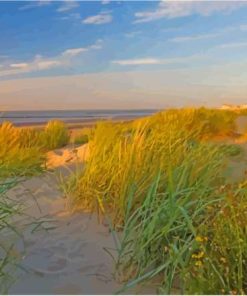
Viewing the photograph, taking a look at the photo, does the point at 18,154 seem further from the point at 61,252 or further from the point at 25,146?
the point at 61,252

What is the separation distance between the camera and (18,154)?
6.87 metres

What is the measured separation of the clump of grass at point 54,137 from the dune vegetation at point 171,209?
14.7 ft

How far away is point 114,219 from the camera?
4273mm

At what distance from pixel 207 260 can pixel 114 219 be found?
1492mm

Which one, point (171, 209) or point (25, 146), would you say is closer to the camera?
point (171, 209)

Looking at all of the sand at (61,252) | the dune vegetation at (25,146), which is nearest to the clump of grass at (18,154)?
the dune vegetation at (25,146)

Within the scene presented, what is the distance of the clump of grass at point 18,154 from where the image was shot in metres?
5.89

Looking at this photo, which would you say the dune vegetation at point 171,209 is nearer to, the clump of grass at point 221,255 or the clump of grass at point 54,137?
the clump of grass at point 221,255

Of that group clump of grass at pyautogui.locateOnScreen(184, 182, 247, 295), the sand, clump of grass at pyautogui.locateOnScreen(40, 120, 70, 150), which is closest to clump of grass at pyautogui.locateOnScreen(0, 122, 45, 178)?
clump of grass at pyautogui.locateOnScreen(40, 120, 70, 150)

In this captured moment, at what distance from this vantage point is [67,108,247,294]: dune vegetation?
2.93 meters

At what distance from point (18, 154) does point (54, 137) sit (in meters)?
3.26

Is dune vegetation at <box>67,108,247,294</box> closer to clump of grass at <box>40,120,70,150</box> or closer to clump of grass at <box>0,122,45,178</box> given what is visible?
clump of grass at <box>0,122,45,178</box>

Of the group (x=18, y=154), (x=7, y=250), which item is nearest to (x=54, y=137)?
(x=18, y=154)

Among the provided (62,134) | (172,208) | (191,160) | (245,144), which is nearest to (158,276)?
(172,208)
